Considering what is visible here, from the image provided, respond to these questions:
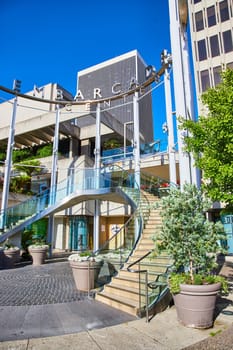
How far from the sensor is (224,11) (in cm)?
1927

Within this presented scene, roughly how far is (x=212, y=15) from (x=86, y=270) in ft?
73.5

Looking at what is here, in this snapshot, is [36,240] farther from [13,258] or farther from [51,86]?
[51,86]

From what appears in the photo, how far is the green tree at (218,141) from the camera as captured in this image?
5.59m

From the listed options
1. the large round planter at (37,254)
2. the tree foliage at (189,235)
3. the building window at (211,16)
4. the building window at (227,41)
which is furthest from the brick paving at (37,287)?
the building window at (211,16)

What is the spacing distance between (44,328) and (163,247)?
9.52 feet

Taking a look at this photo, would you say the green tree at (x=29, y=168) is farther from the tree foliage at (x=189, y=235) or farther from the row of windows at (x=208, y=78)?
the tree foliage at (x=189, y=235)

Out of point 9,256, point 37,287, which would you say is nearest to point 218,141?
point 37,287

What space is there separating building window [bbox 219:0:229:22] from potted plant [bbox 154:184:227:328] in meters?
20.1

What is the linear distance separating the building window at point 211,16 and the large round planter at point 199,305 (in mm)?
22062

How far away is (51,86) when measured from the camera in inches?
992

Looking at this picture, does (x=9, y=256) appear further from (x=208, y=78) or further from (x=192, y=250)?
(x=208, y=78)

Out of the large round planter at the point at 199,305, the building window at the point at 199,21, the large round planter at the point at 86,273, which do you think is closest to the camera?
the large round planter at the point at 199,305

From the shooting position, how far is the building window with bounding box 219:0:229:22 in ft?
62.8

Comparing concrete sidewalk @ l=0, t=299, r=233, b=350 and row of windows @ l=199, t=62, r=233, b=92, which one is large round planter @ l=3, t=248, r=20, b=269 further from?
row of windows @ l=199, t=62, r=233, b=92
